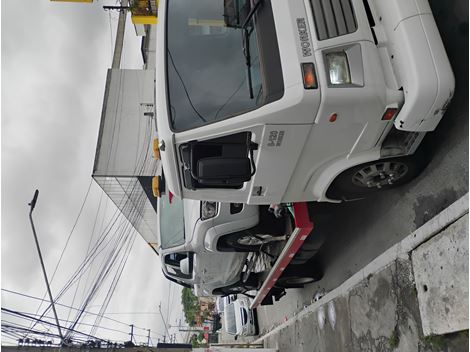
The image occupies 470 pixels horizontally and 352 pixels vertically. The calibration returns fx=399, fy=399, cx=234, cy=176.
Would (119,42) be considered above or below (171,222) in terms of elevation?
above

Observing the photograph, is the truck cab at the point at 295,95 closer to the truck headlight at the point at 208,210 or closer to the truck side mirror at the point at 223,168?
the truck side mirror at the point at 223,168

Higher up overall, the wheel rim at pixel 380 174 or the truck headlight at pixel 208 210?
the truck headlight at pixel 208 210

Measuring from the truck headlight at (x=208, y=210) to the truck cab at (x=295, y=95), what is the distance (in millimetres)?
1091

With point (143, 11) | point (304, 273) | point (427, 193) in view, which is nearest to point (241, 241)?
point (304, 273)

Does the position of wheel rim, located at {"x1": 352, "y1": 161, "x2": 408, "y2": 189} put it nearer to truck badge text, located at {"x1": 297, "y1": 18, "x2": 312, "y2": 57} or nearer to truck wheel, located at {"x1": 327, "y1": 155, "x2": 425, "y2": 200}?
truck wheel, located at {"x1": 327, "y1": 155, "x2": 425, "y2": 200}

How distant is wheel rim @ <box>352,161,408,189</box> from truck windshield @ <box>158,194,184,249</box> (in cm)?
323

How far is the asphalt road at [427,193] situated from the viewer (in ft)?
12.3

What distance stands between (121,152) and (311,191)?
1247 centimetres

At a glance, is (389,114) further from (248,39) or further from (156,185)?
(156,185)

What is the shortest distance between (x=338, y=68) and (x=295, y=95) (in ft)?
1.45

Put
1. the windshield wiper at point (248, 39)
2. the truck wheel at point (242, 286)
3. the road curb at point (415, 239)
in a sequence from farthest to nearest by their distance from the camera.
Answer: the truck wheel at point (242, 286) → the windshield wiper at point (248, 39) → the road curb at point (415, 239)

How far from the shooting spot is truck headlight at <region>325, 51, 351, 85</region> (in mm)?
3232

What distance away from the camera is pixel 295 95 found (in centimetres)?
320

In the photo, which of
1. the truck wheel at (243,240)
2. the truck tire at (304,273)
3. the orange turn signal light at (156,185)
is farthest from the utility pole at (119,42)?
the truck wheel at (243,240)
